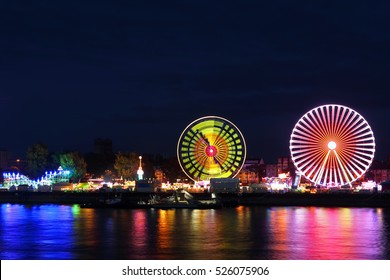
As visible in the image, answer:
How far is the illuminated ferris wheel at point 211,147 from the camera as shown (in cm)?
10019

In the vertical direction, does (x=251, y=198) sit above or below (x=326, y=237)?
above

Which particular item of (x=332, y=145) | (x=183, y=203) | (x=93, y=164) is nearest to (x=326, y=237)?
(x=332, y=145)

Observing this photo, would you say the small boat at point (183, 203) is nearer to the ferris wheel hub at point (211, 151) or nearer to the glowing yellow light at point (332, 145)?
the ferris wheel hub at point (211, 151)

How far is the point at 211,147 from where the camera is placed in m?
100

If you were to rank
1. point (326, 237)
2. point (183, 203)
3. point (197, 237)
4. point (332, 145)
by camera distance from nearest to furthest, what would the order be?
point (326, 237) → point (197, 237) → point (332, 145) → point (183, 203)

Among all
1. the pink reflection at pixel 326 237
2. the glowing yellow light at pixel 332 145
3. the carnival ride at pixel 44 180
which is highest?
the glowing yellow light at pixel 332 145

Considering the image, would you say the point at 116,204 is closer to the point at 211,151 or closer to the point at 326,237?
the point at 211,151

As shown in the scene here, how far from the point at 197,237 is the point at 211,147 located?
49937 millimetres

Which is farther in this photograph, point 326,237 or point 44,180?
point 44,180

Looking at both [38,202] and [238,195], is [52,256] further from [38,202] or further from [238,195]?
[38,202]

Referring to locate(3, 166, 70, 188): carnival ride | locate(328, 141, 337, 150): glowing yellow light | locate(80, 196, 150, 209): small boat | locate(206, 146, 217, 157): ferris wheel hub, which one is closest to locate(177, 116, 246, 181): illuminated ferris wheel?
locate(206, 146, 217, 157): ferris wheel hub

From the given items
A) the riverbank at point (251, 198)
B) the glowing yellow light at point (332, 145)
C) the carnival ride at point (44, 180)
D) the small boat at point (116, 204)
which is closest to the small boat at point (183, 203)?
the small boat at point (116, 204)

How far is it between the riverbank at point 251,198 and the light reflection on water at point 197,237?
2634cm
